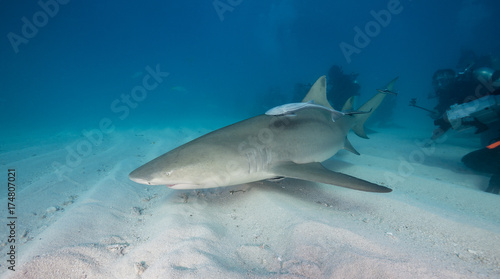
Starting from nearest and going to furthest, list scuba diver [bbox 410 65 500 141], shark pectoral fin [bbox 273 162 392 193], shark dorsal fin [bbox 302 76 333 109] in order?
shark pectoral fin [bbox 273 162 392 193]
shark dorsal fin [bbox 302 76 333 109]
scuba diver [bbox 410 65 500 141]

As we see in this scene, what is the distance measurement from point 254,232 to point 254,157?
3.51 ft

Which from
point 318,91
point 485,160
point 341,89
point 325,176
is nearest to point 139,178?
point 325,176

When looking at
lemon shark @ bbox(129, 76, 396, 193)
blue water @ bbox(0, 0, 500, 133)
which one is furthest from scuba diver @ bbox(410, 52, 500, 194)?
blue water @ bbox(0, 0, 500, 133)

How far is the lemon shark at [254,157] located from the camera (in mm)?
2611

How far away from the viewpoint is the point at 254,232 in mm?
2406

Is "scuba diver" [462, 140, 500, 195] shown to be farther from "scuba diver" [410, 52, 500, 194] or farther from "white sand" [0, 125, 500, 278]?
"white sand" [0, 125, 500, 278]

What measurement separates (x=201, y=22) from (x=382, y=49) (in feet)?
354

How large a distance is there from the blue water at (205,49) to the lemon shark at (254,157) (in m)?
21.3

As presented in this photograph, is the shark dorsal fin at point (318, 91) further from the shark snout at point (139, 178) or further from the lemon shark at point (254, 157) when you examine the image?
the shark snout at point (139, 178)

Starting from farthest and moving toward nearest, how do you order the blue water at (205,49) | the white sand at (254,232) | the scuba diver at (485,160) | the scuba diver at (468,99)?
the blue water at (205,49) → the scuba diver at (468,99) → the scuba diver at (485,160) → the white sand at (254,232)

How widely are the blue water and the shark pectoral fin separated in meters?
22.2

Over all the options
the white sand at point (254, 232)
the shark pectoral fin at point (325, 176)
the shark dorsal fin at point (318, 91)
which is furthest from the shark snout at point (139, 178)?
the shark dorsal fin at point (318, 91)

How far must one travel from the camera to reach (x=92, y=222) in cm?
259

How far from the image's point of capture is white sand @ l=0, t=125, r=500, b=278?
5.56 feet
